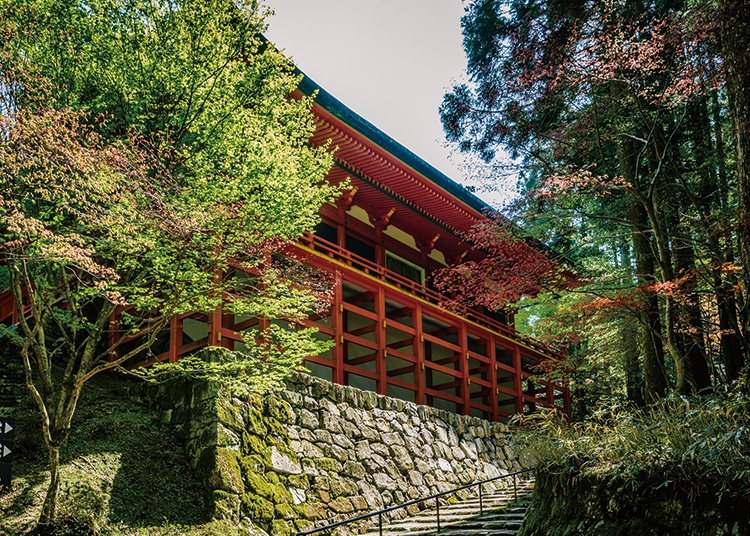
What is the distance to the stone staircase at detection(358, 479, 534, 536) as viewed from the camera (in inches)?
448

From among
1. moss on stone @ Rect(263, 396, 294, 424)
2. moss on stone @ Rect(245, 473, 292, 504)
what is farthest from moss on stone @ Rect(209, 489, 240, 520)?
moss on stone @ Rect(263, 396, 294, 424)

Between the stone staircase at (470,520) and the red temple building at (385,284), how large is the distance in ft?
10.1

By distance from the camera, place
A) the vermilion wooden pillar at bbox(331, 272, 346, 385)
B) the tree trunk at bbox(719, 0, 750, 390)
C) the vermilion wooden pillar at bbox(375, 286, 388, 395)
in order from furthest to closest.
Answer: the vermilion wooden pillar at bbox(375, 286, 388, 395) → the vermilion wooden pillar at bbox(331, 272, 346, 385) → the tree trunk at bbox(719, 0, 750, 390)

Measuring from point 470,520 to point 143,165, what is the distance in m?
8.81

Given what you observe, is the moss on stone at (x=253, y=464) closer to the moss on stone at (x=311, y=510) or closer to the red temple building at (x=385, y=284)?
the moss on stone at (x=311, y=510)

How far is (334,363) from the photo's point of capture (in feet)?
47.9

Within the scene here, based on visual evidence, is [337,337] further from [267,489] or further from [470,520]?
[470,520]

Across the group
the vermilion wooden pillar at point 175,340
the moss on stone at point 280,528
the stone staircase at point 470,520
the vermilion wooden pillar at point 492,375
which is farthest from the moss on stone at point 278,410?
the vermilion wooden pillar at point 492,375

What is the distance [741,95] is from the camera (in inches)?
258

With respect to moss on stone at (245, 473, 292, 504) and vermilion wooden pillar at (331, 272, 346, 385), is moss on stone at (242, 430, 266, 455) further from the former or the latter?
vermilion wooden pillar at (331, 272, 346, 385)

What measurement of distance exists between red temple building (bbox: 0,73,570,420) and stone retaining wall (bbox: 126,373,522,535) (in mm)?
934

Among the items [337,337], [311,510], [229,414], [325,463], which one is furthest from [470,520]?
[229,414]

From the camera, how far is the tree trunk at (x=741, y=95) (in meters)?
6.48

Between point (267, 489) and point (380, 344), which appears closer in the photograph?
point (267, 489)
